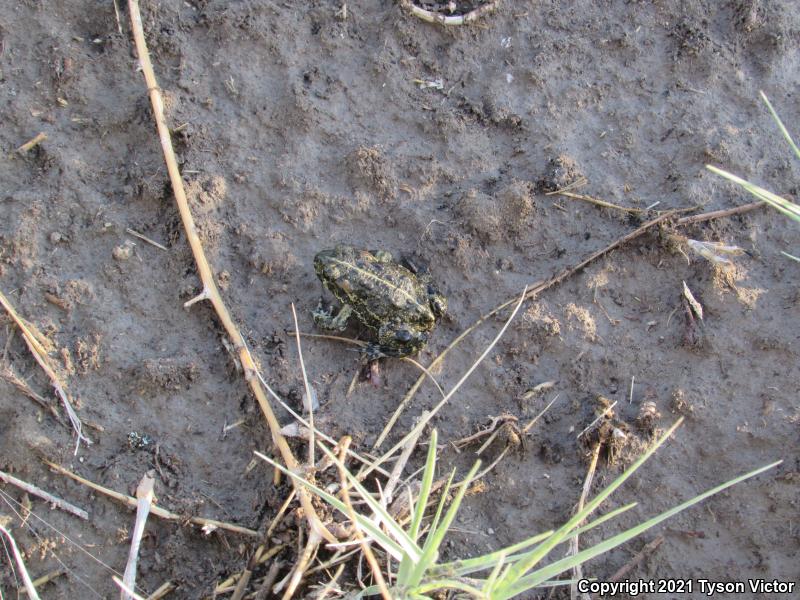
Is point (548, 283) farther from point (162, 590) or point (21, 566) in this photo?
point (21, 566)

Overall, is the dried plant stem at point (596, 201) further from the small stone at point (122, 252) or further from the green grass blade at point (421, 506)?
the small stone at point (122, 252)

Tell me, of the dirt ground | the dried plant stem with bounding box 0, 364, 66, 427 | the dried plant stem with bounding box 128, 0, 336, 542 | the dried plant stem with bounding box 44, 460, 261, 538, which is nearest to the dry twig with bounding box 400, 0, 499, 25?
the dirt ground

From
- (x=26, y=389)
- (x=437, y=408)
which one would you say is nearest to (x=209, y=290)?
(x=26, y=389)

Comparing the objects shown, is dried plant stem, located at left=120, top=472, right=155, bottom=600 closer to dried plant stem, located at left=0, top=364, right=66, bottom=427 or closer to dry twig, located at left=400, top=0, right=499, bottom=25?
dried plant stem, located at left=0, top=364, right=66, bottom=427

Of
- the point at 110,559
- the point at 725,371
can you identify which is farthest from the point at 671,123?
the point at 110,559

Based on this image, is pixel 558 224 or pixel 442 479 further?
pixel 558 224

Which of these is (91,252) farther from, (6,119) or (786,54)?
(786,54)
